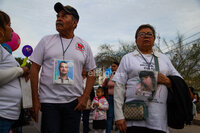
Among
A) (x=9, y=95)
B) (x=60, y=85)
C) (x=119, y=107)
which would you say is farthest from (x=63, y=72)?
(x=119, y=107)

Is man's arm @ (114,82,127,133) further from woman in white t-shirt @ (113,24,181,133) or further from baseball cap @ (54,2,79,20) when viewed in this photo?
baseball cap @ (54,2,79,20)

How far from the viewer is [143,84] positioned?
250cm

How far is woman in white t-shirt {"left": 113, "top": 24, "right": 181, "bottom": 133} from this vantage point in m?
2.45

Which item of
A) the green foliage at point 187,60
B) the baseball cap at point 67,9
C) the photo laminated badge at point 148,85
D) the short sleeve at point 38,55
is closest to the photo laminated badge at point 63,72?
the short sleeve at point 38,55

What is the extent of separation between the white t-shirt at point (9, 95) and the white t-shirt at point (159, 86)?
120 centimetres

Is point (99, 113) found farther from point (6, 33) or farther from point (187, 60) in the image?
point (187, 60)

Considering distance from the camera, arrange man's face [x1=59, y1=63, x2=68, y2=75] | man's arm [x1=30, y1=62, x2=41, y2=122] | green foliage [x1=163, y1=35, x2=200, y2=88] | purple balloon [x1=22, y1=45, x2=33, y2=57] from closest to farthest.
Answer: man's arm [x1=30, y1=62, x2=41, y2=122], man's face [x1=59, y1=63, x2=68, y2=75], purple balloon [x1=22, y1=45, x2=33, y2=57], green foliage [x1=163, y1=35, x2=200, y2=88]

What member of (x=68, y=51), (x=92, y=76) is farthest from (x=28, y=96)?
(x=92, y=76)

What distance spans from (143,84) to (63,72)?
38.1 inches

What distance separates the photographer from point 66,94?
2453 mm

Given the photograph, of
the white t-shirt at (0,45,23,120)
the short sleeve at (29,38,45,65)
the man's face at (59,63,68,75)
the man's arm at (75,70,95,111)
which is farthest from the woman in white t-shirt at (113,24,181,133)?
the white t-shirt at (0,45,23,120)

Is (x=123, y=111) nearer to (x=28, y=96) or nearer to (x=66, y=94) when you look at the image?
(x=66, y=94)

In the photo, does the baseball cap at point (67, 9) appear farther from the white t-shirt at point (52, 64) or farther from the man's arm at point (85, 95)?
the man's arm at point (85, 95)

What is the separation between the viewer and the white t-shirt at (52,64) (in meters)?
2.44
